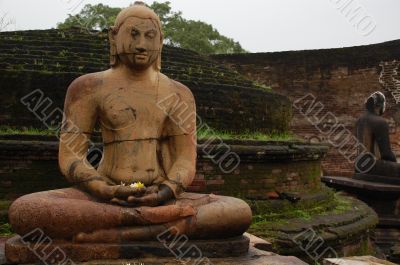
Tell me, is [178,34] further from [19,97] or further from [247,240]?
[247,240]

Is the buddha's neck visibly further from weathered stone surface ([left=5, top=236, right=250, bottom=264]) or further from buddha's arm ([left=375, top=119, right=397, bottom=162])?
buddha's arm ([left=375, top=119, right=397, bottom=162])

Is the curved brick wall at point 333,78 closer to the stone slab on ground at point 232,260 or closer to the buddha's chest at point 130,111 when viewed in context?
the stone slab on ground at point 232,260

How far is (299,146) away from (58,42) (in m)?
4.44

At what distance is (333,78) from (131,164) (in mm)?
13698

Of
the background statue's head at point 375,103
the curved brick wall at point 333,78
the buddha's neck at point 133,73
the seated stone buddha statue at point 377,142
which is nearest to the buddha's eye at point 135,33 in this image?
the buddha's neck at point 133,73

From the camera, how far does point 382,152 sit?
32.7ft

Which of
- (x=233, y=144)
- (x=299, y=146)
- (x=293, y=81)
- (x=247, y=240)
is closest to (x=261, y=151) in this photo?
(x=233, y=144)

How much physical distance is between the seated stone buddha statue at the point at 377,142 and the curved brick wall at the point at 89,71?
7.20 ft

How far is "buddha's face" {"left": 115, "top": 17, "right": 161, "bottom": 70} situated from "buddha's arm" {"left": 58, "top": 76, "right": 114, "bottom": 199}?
1.17ft

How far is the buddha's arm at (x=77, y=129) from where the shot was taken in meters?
3.51

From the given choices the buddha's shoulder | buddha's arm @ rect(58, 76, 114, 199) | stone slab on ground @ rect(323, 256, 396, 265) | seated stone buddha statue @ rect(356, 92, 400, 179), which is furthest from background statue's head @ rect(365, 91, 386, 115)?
buddha's arm @ rect(58, 76, 114, 199)

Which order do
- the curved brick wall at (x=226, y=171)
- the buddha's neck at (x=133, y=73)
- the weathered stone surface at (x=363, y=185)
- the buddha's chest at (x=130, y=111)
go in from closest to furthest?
the buddha's chest at (x=130, y=111) < the buddha's neck at (x=133, y=73) < the curved brick wall at (x=226, y=171) < the weathered stone surface at (x=363, y=185)

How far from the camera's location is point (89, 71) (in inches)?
282

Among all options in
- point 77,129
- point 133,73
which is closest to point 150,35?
point 133,73
